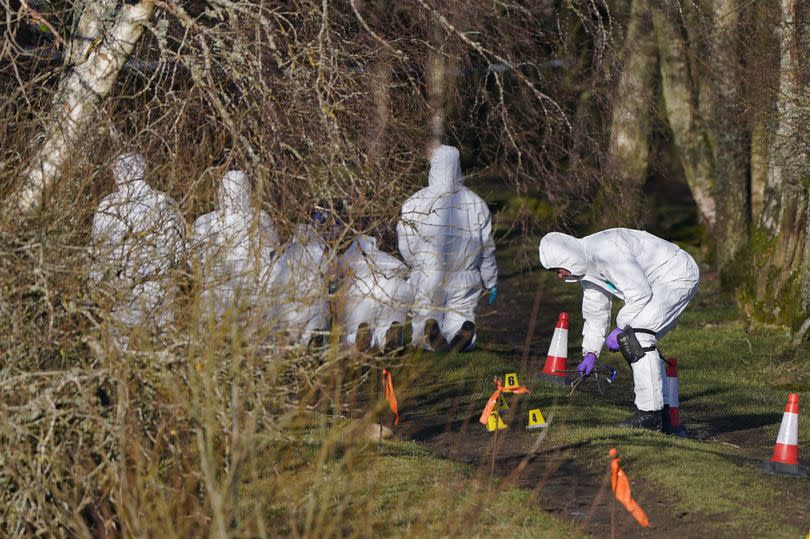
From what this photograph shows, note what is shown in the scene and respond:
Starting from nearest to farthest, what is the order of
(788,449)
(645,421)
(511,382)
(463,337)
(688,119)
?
(788,449)
(645,421)
(511,382)
(463,337)
(688,119)

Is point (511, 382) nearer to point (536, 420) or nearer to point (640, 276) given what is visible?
point (536, 420)

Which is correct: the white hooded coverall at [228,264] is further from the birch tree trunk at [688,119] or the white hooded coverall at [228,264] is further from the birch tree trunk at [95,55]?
the birch tree trunk at [688,119]

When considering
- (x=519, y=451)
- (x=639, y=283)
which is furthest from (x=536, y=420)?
(x=639, y=283)

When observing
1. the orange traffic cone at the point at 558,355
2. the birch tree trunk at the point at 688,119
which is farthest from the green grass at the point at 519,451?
the birch tree trunk at the point at 688,119

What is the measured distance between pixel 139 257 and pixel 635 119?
1183 cm

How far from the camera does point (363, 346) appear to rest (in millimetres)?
11812

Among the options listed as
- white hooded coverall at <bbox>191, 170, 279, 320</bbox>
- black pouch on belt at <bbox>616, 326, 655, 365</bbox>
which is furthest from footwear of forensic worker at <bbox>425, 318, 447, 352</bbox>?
white hooded coverall at <bbox>191, 170, 279, 320</bbox>

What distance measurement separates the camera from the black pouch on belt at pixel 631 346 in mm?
8828

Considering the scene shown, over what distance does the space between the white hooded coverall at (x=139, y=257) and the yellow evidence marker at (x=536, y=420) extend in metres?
3.00

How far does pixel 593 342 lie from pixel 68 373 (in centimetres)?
462

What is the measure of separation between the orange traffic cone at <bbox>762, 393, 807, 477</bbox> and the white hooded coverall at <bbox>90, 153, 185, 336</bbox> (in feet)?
12.2

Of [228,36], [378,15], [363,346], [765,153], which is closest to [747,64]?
[765,153]

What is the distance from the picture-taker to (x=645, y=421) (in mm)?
9070

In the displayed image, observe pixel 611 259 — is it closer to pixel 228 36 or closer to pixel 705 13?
pixel 228 36
